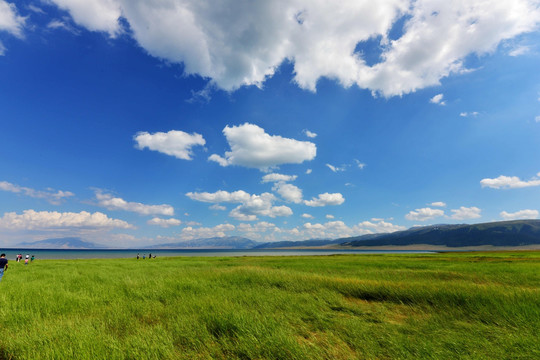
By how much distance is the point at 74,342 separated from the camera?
5.47m

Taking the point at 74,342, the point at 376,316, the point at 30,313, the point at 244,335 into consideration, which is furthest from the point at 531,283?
the point at 30,313

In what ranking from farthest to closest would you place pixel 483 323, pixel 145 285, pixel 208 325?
pixel 145 285 < pixel 483 323 < pixel 208 325

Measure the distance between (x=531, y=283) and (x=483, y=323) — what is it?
13.5 m

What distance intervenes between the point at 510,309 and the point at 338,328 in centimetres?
636

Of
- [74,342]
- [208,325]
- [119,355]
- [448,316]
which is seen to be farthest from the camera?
[448,316]

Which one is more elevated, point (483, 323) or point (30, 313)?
point (30, 313)

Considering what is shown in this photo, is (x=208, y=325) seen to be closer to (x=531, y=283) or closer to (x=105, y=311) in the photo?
(x=105, y=311)

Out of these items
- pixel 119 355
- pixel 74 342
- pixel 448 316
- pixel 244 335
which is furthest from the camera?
pixel 448 316

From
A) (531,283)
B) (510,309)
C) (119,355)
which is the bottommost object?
(531,283)

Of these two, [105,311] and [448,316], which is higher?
[105,311]

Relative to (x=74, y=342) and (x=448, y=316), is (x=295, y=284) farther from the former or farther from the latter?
(x=74, y=342)

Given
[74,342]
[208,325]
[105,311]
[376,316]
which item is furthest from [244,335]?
[105,311]

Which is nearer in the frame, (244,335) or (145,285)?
(244,335)

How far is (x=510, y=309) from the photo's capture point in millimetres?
8125
